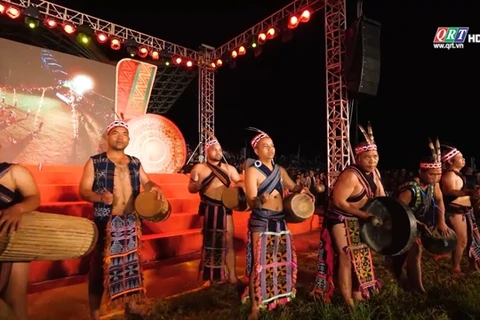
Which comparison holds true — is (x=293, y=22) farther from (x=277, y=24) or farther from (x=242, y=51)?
(x=242, y=51)

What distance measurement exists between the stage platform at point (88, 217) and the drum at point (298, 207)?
316 centimetres

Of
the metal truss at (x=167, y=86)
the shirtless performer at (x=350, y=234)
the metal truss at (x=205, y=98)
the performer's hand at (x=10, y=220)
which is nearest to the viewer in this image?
the performer's hand at (x=10, y=220)

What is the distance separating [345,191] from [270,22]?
30.3 ft

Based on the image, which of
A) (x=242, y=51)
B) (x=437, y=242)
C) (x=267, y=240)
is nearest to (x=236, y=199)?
(x=267, y=240)

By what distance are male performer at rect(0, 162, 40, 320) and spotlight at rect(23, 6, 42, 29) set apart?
869 centimetres

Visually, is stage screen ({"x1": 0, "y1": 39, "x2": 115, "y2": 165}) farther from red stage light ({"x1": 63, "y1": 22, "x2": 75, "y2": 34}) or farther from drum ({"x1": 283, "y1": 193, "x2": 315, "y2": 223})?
drum ({"x1": 283, "y1": 193, "x2": 315, "y2": 223})

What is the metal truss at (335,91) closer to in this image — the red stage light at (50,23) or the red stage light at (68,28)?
the red stage light at (68,28)

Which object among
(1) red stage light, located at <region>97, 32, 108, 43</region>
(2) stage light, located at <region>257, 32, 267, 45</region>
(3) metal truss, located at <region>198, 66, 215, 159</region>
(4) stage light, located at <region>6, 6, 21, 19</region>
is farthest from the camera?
(3) metal truss, located at <region>198, 66, 215, 159</region>

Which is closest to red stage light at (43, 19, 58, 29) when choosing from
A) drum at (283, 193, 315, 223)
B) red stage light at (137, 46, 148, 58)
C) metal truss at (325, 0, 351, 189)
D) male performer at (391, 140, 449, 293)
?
red stage light at (137, 46, 148, 58)

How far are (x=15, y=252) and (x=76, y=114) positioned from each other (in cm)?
917

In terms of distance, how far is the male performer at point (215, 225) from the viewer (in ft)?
15.5

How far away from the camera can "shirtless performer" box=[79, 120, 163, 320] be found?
129 inches

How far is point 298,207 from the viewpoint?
11.2 ft

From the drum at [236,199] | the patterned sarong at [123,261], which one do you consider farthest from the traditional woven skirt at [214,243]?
the patterned sarong at [123,261]
